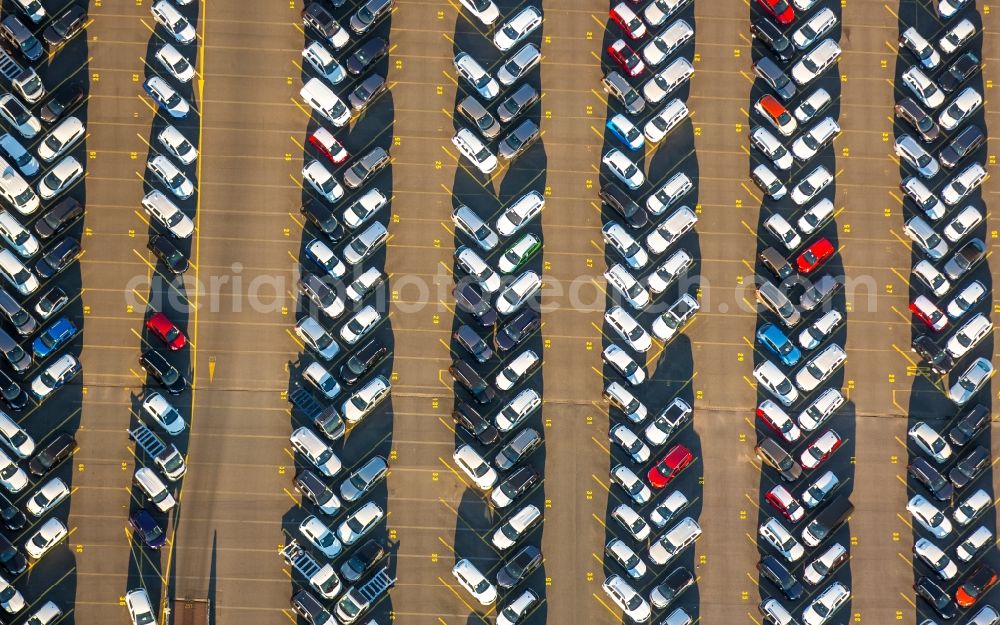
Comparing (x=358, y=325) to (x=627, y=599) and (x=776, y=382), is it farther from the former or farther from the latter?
(x=776, y=382)

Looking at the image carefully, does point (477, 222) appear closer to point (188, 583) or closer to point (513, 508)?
point (513, 508)

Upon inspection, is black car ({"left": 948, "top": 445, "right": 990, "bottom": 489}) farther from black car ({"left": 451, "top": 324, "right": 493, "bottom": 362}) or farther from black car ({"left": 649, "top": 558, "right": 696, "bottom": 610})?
black car ({"left": 451, "top": 324, "right": 493, "bottom": 362})

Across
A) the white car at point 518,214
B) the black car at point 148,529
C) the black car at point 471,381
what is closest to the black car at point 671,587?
the black car at point 471,381

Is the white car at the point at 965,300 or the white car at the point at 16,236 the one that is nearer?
the white car at the point at 16,236

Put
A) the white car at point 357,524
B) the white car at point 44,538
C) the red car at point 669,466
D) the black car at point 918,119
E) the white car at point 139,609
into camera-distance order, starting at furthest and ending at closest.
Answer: the black car at point 918,119, the red car at point 669,466, the white car at point 357,524, the white car at point 44,538, the white car at point 139,609

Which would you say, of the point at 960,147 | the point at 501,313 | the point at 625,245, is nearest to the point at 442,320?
the point at 501,313

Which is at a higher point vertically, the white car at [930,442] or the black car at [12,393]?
the black car at [12,393]

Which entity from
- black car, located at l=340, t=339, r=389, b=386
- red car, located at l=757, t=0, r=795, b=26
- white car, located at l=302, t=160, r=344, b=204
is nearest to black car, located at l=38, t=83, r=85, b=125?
white car, located at l=302, t=160, r=344, b=204

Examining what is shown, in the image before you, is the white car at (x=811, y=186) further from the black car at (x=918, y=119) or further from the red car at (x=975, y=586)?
the red car at (x=975, y=586)

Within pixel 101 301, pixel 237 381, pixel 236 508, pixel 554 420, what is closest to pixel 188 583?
pixel 236 508
